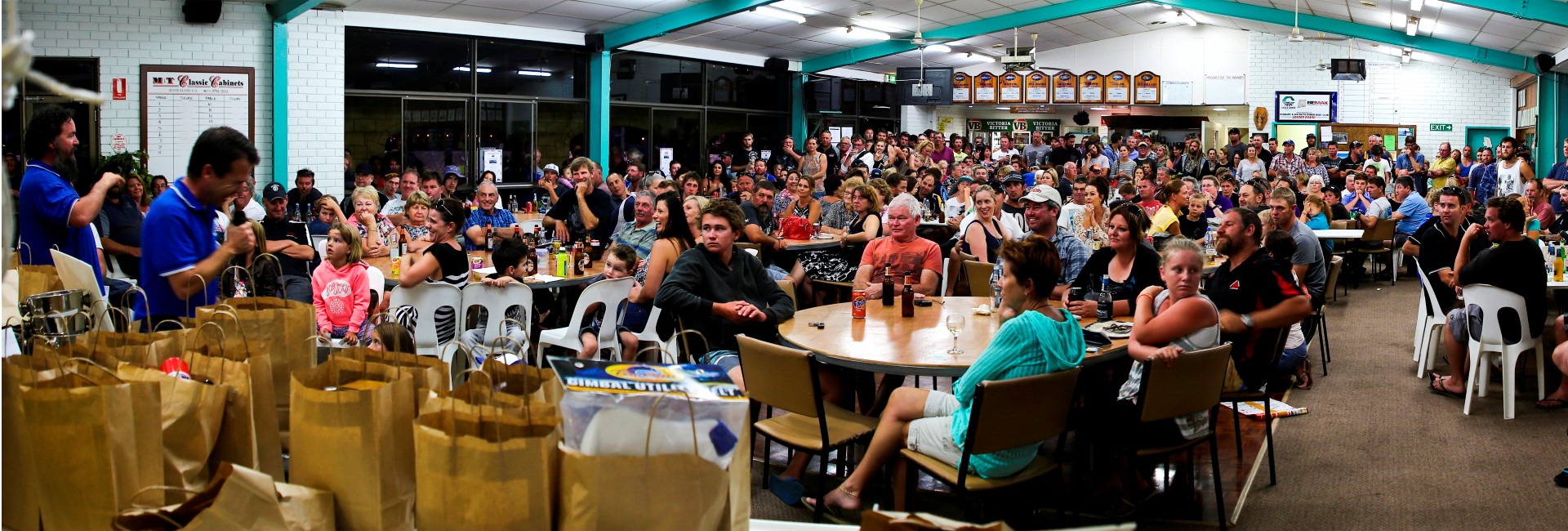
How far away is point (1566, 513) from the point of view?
4.14m

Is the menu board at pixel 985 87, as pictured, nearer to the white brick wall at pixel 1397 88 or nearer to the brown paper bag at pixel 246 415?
the white brick wall at pixel 1397 88

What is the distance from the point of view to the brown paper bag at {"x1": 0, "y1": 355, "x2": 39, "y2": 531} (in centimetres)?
156

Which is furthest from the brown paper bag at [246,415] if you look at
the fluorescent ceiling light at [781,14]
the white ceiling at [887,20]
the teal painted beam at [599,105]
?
the teal painted beam at [599,105]

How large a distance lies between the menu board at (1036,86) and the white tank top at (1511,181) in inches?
307

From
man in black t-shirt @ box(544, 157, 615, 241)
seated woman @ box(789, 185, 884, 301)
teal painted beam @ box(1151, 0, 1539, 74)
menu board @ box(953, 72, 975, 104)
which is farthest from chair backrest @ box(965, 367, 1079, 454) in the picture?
menu board @ box(953, 72, 975, 104)

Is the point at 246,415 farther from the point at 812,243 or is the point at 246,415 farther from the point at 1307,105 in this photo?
the point at 1307,105

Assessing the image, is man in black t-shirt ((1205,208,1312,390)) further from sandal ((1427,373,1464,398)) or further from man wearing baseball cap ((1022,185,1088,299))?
sandal ((1427,373,1464,398))

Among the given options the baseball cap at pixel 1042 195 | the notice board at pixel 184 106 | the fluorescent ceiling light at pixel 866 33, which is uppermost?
the fluorescent ceiling light at pixel 866 33

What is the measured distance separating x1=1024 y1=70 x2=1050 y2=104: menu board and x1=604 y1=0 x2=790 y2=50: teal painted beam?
28.7 feet

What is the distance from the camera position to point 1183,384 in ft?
12.1

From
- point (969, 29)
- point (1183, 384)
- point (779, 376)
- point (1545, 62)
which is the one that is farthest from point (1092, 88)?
point (779, 376)

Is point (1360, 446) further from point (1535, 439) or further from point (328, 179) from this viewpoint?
point (328, 179)

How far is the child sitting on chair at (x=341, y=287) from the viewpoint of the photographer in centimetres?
528

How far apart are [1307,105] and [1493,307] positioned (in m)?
14.7
